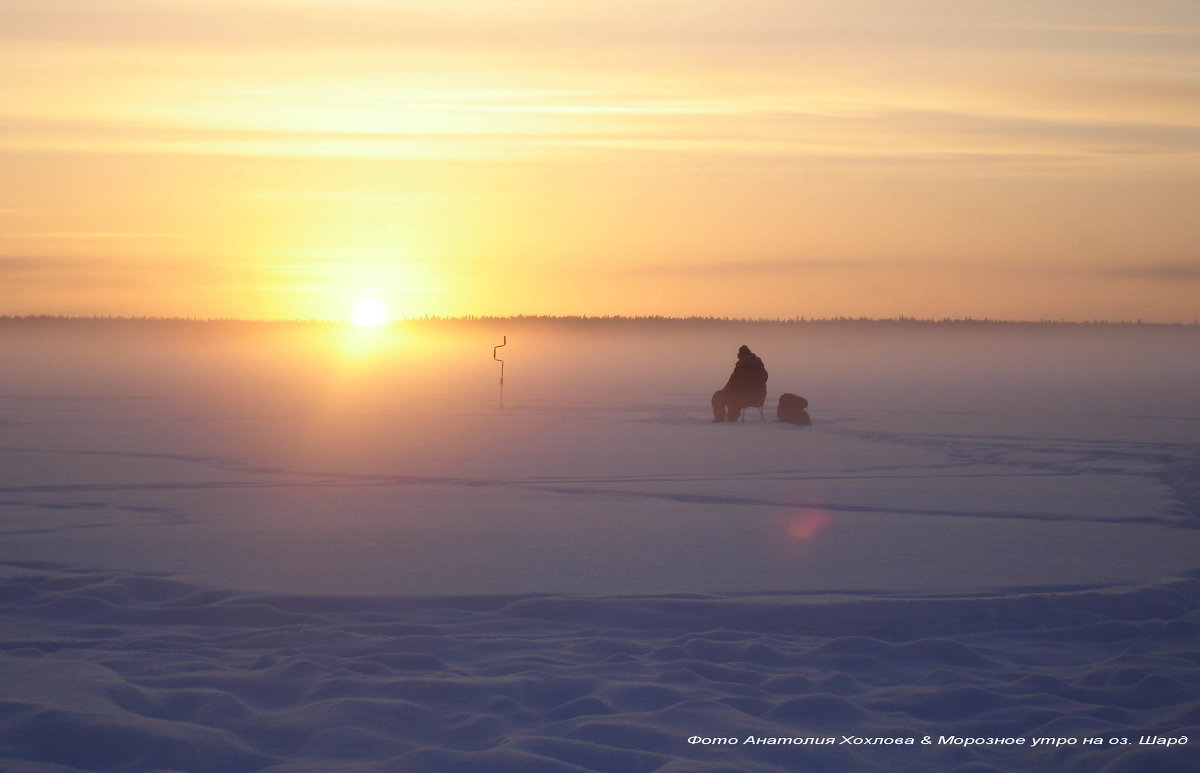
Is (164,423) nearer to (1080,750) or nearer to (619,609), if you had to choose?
(619,609)

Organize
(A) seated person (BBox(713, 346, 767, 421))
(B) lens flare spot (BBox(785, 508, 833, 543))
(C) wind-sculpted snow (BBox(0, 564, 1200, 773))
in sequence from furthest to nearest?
(A) seated person (BBox(713, 346, 767, 421)) → (B) lens flare spot (BBox(785, 508, 833, 543)) → (C) wind-sculpted snow (BBox(0, 564, 1200, 773))

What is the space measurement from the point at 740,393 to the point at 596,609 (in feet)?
46.4

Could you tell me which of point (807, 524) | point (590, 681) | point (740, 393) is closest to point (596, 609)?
point (590, 681)

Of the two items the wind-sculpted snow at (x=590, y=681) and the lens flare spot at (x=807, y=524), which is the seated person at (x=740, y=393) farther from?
the wind-sculpted snow at (x=590, y=681)

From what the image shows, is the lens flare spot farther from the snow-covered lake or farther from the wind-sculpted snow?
the wind-sculpted snow

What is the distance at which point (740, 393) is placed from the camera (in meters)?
20.3

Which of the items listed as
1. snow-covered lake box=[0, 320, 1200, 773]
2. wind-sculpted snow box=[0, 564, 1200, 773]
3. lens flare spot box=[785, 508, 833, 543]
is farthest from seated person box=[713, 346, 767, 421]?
wind-sculpted snow box=[0, 564, 1200, 773]

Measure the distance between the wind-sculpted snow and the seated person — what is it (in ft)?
43.8

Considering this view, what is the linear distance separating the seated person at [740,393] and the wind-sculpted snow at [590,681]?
13349mm

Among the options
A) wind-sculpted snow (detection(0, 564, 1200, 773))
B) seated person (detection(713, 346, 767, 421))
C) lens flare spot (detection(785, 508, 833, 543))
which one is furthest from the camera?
seated person (detection(713, 346, 767, 421))

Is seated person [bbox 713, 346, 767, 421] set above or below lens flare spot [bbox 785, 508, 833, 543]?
above

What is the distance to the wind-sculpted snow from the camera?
4258 mm

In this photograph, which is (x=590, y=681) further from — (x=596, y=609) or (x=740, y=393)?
(x=740, y=393)

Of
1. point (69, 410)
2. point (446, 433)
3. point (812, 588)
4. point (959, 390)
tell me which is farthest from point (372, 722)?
point (959, 390)
